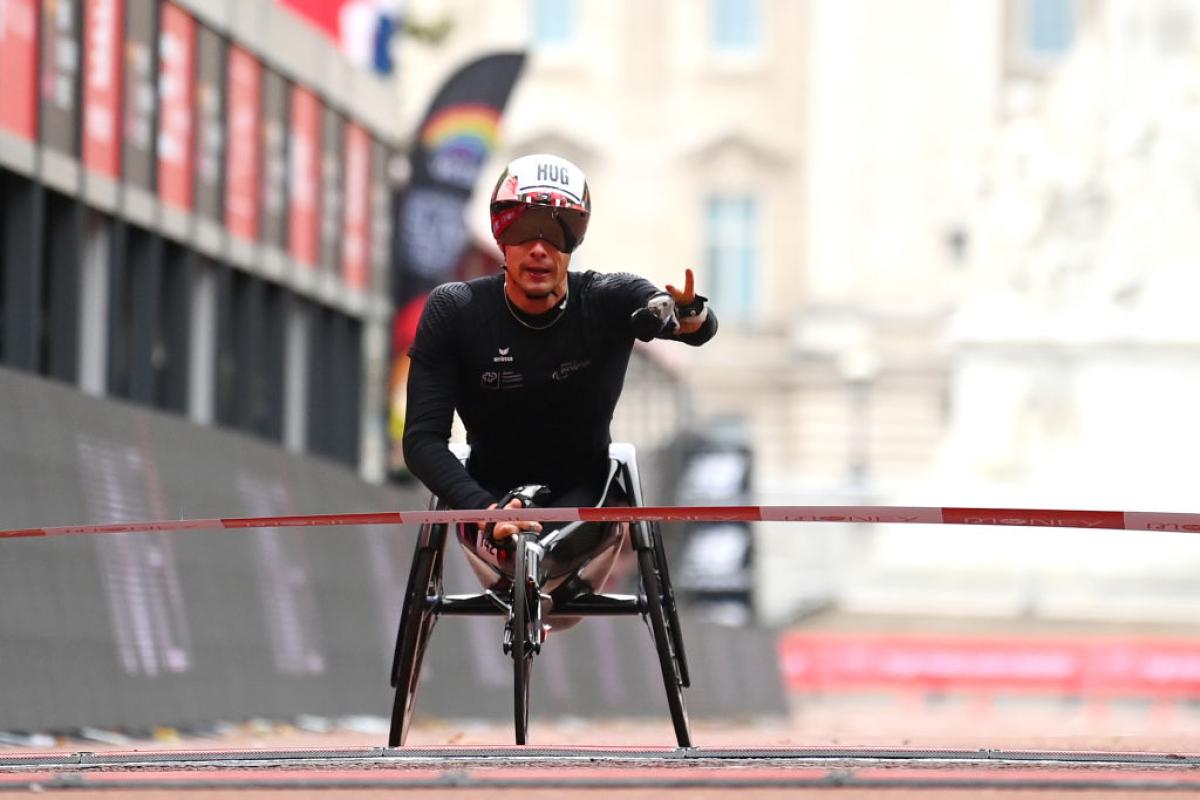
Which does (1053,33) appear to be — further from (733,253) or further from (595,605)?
(595,605)

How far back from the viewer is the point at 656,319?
8.66 metres

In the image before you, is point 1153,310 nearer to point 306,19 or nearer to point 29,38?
point 306,19

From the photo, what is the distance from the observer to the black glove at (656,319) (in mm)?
8609

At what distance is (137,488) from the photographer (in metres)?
14.9

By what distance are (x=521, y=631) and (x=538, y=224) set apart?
120cm

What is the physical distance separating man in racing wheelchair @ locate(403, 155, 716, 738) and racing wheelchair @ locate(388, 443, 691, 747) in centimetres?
4

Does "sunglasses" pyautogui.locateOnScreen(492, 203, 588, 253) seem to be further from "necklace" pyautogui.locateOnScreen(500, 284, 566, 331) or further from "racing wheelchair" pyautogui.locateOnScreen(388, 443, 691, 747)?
"racing wheelchair" pyautogui.locateOnScreen(388, 443, 691, 747)

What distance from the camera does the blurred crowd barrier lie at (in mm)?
12992

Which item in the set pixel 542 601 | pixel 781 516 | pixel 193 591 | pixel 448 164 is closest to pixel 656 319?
pixel 781 516

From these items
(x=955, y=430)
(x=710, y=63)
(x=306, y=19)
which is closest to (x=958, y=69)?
(x=710, y=63)

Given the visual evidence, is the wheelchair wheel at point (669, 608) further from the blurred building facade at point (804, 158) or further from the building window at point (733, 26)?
the building window at point (733, 26)

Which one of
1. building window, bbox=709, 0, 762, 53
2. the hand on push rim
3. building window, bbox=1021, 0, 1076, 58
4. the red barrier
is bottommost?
the hand on push rim

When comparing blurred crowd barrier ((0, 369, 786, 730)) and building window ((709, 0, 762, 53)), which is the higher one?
building window ((709, 0, 762, 53))

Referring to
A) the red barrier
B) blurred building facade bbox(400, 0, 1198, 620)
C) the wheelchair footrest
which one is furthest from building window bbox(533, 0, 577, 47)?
the wheelchair footrest
